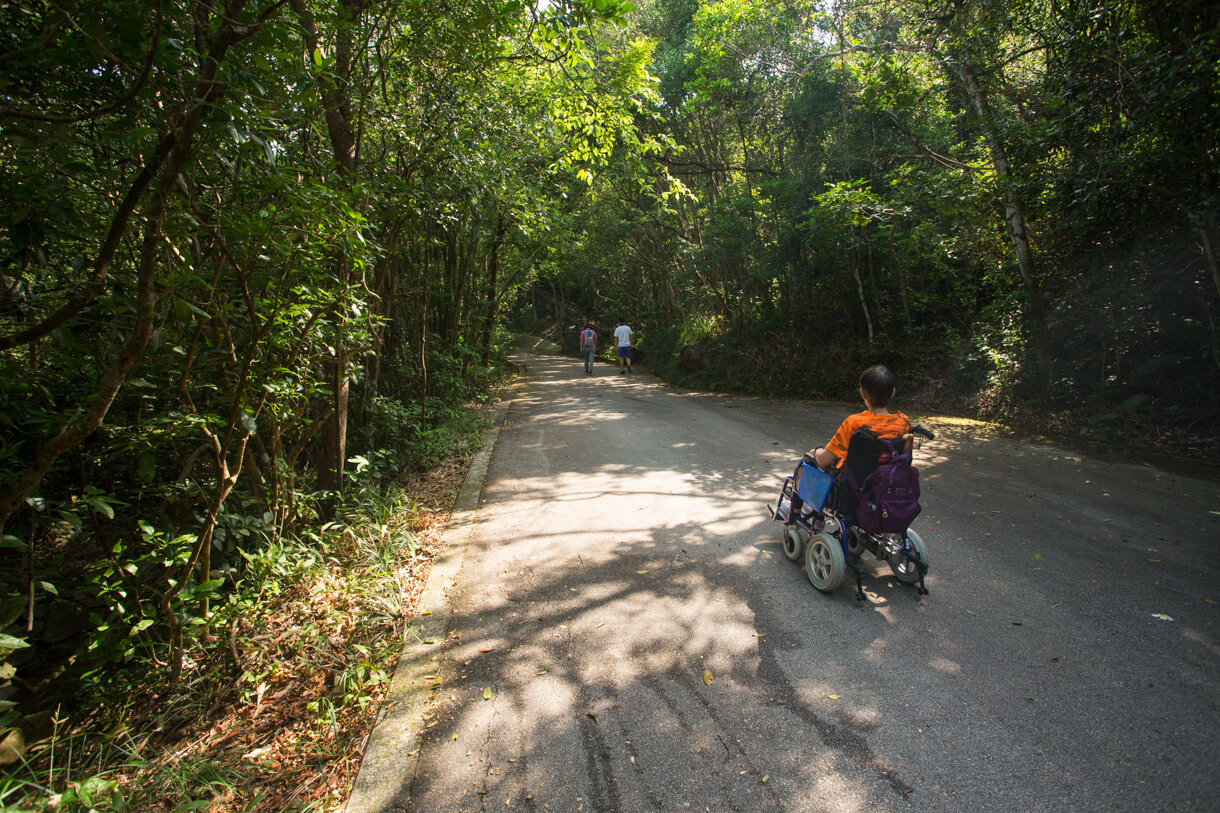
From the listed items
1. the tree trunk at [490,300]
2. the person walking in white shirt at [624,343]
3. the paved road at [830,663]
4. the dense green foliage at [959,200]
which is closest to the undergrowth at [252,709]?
the paved road at [830,663]

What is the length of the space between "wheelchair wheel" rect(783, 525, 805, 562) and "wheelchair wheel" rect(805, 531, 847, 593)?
0.49ft

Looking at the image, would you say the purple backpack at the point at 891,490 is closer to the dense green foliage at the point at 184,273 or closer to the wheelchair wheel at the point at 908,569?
the wheelchair wheel at the point at 908,569

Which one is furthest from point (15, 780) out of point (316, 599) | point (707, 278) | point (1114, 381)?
point (707, 278)

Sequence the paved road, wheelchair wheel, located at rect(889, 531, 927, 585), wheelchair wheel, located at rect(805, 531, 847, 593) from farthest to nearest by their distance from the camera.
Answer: wheelchair wheel, located at rect(889, 531, 927, 585) → wheelchair wheel, located at rect(805, 531, 847, 593) → the paved road

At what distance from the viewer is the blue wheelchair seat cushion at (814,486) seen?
3645mm

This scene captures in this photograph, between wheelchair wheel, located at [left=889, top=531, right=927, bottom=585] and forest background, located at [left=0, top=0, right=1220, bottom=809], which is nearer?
forest background, located at [left=0, top=0, right=1220, bottom=809]

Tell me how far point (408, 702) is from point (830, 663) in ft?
7.24

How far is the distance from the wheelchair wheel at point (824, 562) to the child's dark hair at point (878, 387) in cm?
92

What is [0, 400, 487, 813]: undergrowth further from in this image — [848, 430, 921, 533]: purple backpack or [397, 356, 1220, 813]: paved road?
[848, 430, 921, 533]: purple backpack

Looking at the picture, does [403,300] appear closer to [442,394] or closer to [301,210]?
[442,394]

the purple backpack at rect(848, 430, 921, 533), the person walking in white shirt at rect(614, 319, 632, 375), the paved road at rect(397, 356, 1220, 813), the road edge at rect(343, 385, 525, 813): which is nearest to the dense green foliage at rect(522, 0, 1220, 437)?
the person walking in white shirt at rect(614, 319, 632, 375)

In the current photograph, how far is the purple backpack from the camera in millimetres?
3297

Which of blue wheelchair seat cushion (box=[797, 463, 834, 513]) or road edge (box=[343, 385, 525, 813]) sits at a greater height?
blue wheelchair seat cushion (box=[797, 463, 834, 513])

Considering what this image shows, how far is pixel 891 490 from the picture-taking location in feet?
10.8
